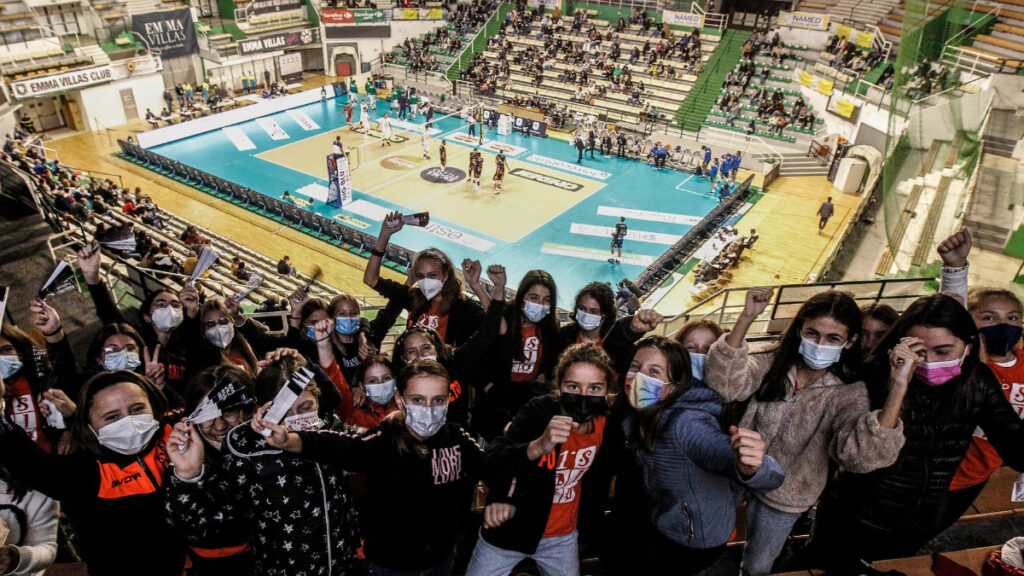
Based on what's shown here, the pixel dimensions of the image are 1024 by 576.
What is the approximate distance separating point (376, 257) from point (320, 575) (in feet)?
10.3

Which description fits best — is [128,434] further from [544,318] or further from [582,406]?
[544,318]

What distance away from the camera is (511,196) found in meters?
23.9

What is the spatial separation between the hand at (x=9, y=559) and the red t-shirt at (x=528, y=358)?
10.4ft

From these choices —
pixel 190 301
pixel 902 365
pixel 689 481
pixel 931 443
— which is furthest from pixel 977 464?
pixel 190 301

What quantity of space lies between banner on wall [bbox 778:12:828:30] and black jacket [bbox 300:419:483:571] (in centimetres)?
3552

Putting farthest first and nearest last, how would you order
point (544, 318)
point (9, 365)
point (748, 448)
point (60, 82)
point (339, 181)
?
1. point (60, 82)
2. point (339, 181)
3. point (544, 318)
4. point (9, 365)
5. point (748, 448)

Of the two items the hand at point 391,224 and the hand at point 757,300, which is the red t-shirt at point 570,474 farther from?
the hand at point 391,224

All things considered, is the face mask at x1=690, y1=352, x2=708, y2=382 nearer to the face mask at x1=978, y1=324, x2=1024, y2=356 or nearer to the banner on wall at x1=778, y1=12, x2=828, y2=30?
the face mask at x1=978, y1=324, x2=1024, y2=356

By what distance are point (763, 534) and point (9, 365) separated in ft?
16.6

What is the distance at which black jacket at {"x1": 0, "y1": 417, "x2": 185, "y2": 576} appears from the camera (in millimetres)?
3172

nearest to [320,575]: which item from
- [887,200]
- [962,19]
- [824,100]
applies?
[887,200]

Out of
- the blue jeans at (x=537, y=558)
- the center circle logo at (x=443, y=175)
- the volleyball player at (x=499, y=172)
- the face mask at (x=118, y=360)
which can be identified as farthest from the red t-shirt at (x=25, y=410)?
the center circle logo at (x=443, y=175)

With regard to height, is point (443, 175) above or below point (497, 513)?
below

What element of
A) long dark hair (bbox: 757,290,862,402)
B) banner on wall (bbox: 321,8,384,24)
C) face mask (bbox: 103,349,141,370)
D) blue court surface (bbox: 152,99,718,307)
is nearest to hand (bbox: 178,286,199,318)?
face mask (bbox: 103,349,141,370)
